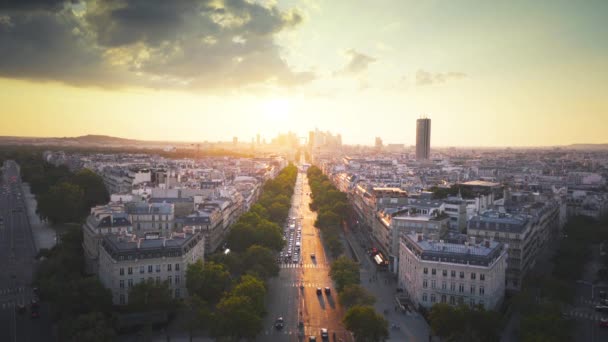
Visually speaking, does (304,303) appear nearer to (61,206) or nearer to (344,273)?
(344,273)

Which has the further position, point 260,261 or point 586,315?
point 260,261

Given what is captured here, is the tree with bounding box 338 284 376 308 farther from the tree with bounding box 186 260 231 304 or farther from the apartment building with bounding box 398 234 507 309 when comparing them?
the tree with bounding box 186 260 231 304

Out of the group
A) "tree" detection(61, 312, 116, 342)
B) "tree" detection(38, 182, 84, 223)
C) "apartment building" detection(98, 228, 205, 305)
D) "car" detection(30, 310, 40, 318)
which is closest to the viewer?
"tree" detection(61, 312, 116, 342)

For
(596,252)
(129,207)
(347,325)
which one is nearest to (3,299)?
(129,207)

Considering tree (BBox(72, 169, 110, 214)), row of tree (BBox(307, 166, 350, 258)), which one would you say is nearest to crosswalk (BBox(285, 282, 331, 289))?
row of tree (BBox(307, 166, 350, 258))

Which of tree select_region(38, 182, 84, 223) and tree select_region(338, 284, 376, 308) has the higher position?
tree select_region(38, 182, 84, 223)

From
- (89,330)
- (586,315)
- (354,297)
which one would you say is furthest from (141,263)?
(586,315)

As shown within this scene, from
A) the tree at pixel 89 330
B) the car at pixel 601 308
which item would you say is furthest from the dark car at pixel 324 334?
the car at pixel 601 308

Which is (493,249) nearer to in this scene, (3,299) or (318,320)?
(318,320)
